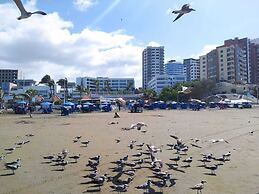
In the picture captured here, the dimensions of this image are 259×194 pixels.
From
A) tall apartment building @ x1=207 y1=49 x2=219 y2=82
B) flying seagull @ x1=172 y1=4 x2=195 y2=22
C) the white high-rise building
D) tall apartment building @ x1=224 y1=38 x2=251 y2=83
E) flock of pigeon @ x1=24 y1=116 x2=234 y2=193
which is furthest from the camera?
the white high-rise building

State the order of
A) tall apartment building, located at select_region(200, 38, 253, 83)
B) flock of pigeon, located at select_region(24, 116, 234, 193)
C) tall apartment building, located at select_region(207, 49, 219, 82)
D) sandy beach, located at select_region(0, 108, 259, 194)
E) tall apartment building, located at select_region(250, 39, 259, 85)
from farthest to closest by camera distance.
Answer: tall apartment building, located at select_region(250, 39, 259, 85) < tall apartment building, located at select_region(207, 49, 219, 82) < tall apartment building, located at select_region(200, 38, 253, 83) < sandy beach, located at select_region(0, 108, 259, 194) < flock of pigeon, located at select_region(24, 116, 234, 193)

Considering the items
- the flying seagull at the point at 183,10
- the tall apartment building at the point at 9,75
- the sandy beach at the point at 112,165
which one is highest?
the tall apartment building at the point at 9,75

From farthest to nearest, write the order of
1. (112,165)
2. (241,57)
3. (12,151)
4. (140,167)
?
(241,57) < (12,151) < (112,165) < (140,167)

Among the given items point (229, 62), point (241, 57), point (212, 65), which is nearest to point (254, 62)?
point (241, 57)

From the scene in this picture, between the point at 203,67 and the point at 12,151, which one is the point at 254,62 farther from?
the point at 12,151

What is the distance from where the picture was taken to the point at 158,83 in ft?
575

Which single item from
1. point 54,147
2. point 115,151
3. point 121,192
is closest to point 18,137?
point 54,147

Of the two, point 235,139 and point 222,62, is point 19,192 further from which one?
point 222,62

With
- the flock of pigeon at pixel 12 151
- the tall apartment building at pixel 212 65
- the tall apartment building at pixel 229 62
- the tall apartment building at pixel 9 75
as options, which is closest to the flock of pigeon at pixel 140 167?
the flock of pigeon at pixel 12 151

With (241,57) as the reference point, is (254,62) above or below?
below

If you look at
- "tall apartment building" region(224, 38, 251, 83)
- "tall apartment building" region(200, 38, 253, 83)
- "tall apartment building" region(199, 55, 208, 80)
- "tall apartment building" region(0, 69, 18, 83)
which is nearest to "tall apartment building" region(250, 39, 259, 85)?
"tall apartment building" region(200, 38, 253, 83)

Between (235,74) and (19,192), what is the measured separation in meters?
147

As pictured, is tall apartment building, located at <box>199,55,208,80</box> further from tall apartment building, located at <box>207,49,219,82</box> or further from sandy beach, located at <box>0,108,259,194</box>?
sandy beach, located at <box>0,108,259,194</box>

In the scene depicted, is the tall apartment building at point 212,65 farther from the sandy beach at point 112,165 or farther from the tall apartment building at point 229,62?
the sandy beach at point 112,165
